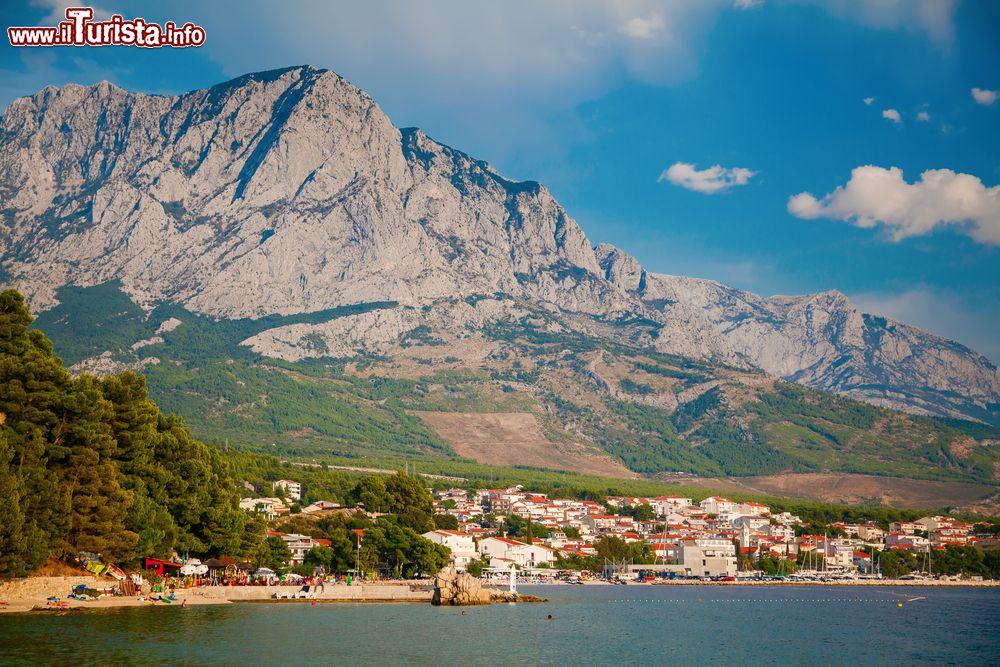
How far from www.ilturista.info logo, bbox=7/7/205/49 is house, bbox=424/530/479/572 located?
3314 inches

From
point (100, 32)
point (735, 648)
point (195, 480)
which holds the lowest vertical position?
point (735, 648)

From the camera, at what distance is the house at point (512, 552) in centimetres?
17450

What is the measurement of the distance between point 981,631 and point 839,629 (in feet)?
39.7

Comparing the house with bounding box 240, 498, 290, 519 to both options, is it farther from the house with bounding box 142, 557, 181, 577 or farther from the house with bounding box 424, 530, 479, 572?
the house with bounding box 142, 557, 181, 577

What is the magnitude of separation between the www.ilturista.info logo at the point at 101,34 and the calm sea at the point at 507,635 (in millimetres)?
38664

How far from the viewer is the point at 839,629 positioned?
3743 inches

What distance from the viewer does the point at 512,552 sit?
17538 cm

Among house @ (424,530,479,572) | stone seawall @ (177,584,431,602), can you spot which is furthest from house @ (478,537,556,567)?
stone seawall @ (177,584,431,602)

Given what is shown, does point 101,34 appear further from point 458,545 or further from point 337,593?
point 458,545

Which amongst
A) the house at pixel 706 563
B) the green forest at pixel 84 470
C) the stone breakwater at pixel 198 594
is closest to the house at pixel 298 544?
the stone breakwater at pixel 198 594

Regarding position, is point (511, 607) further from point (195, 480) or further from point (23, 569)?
point (23, 569)

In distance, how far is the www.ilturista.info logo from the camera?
77625 millimetres

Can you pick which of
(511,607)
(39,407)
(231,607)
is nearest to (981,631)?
(511,607)

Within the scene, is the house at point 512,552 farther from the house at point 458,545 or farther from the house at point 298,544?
the house at point 298,544
